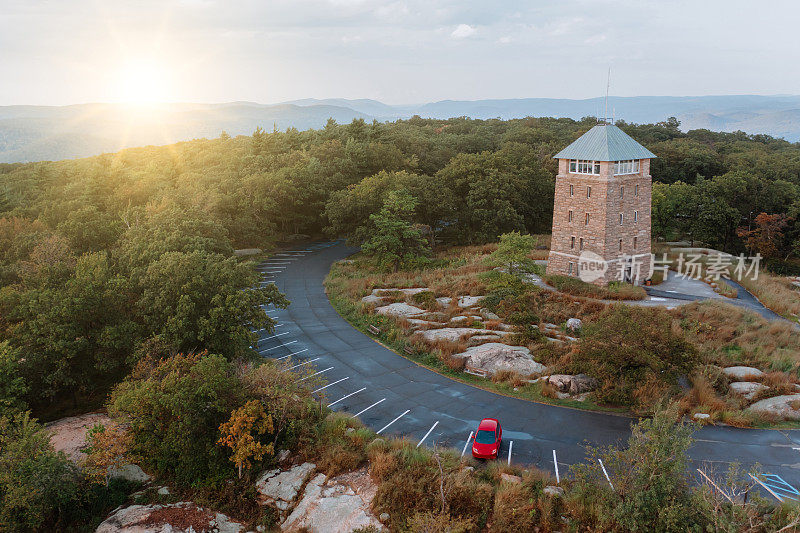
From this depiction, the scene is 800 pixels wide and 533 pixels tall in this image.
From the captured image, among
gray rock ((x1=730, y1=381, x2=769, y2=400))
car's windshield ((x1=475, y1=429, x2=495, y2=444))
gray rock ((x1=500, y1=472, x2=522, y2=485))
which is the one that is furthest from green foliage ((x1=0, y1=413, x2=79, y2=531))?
gray rock ((x1=730, y1=381, x2=769, y2=400))

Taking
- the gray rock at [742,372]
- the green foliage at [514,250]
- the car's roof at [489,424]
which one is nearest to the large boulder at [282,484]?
the car's roof at [489,424]

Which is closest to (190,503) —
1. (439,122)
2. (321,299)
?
(321,299)

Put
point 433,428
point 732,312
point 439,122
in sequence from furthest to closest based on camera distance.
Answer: point 439,122
point 732,312
point 433,428

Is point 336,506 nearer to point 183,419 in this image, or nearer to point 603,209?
point 183,419

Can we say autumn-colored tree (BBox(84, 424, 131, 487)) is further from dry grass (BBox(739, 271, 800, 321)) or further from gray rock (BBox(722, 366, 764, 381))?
dry grass (BBox(739, 271, 800, 321))

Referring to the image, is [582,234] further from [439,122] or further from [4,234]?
[439,122]
